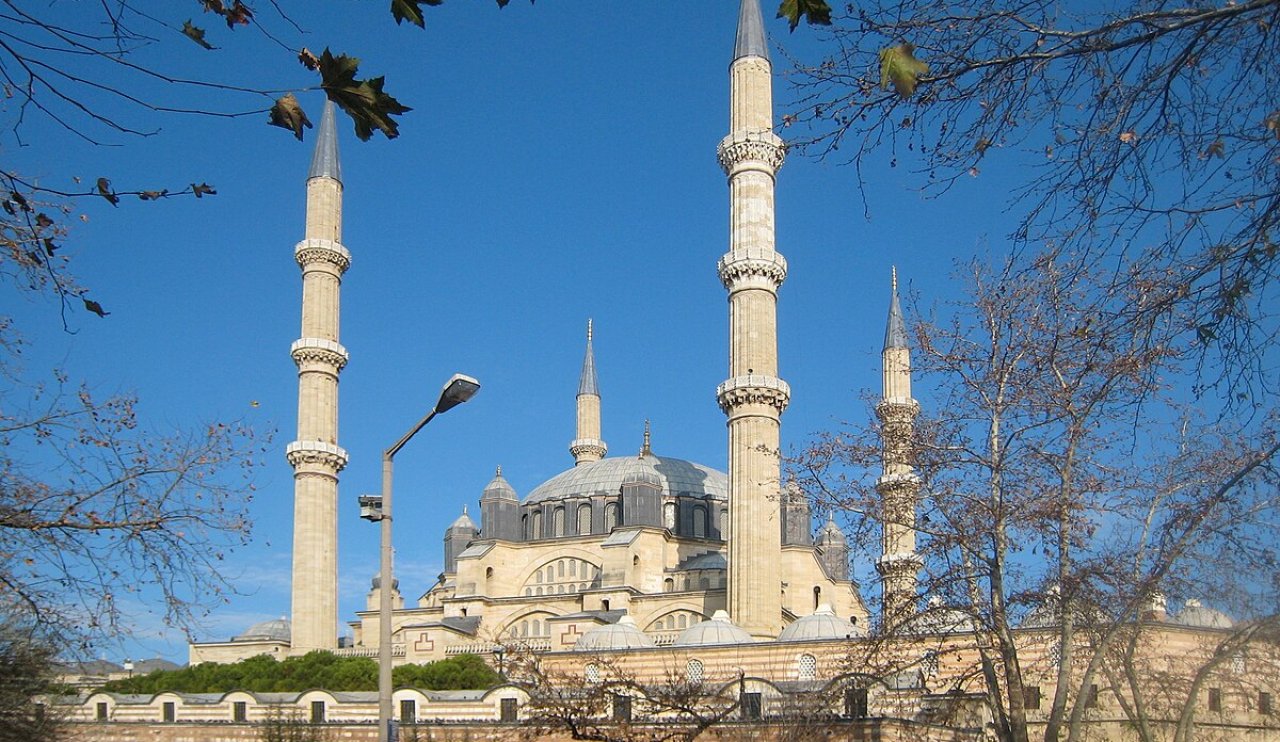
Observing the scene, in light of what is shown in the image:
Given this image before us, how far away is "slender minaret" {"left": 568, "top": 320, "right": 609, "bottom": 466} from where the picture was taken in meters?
57.9

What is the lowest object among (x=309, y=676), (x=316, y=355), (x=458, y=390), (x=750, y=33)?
(x=309, y=676)

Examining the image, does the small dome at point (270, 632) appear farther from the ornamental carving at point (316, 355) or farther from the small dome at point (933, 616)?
the small dome at point (933, 616)

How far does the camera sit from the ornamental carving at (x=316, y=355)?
42688 millimetres

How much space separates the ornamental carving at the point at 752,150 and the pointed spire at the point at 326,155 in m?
13.4

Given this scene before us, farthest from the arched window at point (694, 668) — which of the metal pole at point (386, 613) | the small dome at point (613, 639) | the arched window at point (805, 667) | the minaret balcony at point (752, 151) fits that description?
the metal pole at point (386, 613)

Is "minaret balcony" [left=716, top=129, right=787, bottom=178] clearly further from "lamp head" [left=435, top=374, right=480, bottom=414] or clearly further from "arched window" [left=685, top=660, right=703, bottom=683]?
"lamp head" [left=435, top=374, right=480, bottom=414]

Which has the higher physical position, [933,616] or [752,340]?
[752,340]

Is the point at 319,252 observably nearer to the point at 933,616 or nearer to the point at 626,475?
the point at 626,475

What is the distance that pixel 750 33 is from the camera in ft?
132

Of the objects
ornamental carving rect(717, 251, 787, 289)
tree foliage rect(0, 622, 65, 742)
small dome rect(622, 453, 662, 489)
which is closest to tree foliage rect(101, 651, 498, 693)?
small dome rect(622, 453, 662, 489)

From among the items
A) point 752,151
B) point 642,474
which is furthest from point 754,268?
point 642,474

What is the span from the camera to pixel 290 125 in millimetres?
5555

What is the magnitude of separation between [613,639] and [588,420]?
2188 centimetres

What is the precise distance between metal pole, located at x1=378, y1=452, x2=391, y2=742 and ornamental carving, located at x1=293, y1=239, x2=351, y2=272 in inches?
1373
